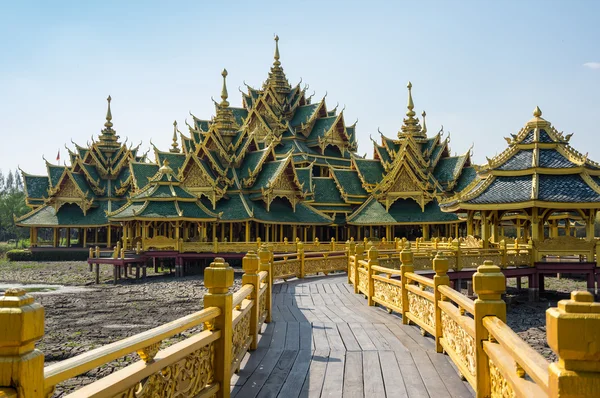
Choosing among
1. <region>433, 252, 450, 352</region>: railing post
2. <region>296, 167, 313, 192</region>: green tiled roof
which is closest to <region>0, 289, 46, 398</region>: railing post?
<region>433, 252, 450, 352</region>: railing post

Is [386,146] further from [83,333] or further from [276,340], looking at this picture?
[276,340]

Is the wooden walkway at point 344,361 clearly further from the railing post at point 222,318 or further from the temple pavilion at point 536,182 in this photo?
the temple pavilion at point 536,182

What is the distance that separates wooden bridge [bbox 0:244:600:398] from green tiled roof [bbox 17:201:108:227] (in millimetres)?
30972

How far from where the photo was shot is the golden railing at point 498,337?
2535 millimetres

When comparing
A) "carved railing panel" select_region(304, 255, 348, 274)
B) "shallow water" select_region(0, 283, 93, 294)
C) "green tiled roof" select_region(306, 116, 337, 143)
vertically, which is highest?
"green tiled roof" select_region(306, 116, 337, 143)

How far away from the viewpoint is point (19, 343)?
256 centimetres

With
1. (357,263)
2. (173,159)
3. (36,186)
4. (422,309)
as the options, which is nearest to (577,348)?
(422,309)

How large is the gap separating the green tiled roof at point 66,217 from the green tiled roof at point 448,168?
78.4 ft

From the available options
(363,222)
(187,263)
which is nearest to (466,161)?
(363,222)

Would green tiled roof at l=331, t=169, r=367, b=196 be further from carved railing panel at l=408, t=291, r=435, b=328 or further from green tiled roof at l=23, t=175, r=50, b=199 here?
carved railing panel at l=408, t=291, r=435, b=328

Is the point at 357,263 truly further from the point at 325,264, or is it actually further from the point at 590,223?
the point at 590,223

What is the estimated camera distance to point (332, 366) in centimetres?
696

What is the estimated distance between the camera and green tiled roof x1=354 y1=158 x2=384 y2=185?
40.5 meters

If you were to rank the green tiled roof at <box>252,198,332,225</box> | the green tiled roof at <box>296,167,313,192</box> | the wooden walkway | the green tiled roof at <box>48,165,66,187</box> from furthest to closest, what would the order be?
1. the green tiled roof at <box>48,165,66,187</box>
2. the green tiled roof at <box>296,167,313,192</box>
3. the green tiled roof at <box>252,198,332,225</box>
4. the wooden walkway
